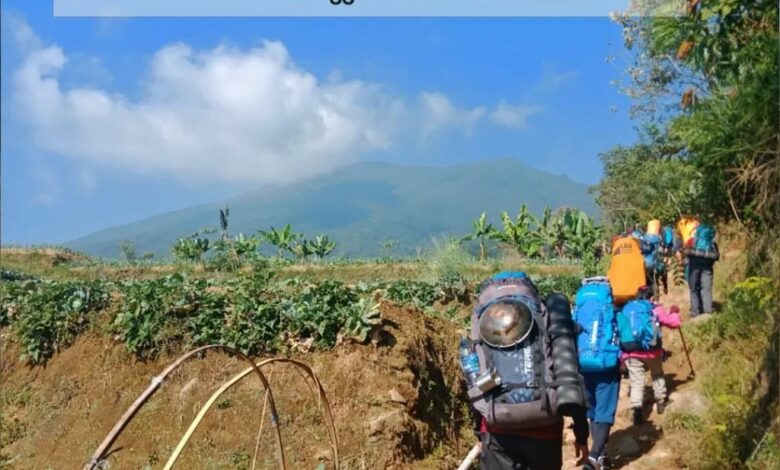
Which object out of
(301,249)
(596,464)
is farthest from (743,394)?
(301,249)

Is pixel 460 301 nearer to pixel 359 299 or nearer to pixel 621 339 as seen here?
pixel 359 299

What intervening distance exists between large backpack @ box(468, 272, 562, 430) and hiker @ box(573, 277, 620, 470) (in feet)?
7.56

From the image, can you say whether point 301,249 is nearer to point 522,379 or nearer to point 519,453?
point 519,453

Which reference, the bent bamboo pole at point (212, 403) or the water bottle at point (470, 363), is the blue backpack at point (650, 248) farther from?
the bent bamboo pole at point (212, 403)

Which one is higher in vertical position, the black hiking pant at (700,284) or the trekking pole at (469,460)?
the black hiking pant at (700,284)

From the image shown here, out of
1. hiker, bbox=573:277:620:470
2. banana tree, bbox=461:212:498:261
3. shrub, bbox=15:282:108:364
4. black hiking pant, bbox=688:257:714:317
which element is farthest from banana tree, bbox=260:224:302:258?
hiker, bbox=573:277:620:470

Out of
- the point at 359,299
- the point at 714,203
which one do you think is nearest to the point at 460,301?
the point at 359,299

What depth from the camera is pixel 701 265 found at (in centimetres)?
1048

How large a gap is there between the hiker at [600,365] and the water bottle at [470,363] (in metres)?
2.29

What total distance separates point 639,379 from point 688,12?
12.6 feet

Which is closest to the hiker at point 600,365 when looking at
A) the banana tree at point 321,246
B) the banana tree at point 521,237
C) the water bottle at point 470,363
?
the water bottle at point 470,363

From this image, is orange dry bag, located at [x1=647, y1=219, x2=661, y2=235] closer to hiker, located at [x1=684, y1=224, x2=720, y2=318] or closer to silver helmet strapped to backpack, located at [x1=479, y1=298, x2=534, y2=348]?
hiker, located at [x1=684, y1=224, x2=720, y2=318]

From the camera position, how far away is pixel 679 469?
23.5 ft

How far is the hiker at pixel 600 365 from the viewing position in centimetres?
699
